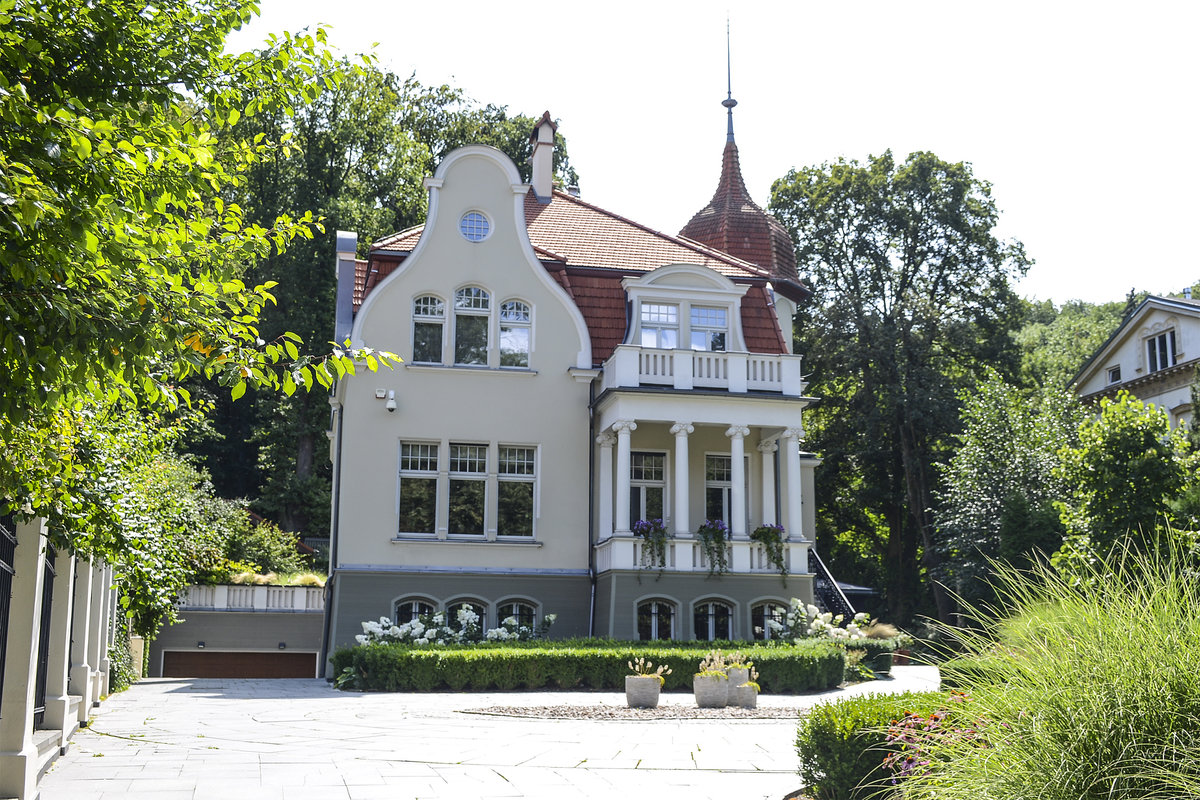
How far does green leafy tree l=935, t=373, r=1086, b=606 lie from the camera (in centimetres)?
3288

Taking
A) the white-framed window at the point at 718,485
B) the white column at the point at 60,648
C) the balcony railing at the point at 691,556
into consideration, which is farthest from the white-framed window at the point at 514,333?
the white column at the point at 60,648

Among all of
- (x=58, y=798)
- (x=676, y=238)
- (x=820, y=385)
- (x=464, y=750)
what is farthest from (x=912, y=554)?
(x=58, y=798)

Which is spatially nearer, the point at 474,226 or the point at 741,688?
the point at 741,688

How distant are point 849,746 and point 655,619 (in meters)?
16.3

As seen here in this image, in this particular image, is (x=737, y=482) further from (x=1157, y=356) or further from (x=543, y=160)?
(x=1157, y=356)

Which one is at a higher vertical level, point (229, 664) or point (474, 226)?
point (474, 226)

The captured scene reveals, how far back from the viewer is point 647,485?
25812 millimetres

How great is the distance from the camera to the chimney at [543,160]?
30.1 metres

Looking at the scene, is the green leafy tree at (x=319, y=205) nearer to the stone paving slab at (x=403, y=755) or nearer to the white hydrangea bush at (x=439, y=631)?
the white hydrangea bush at (x=439, y=631)

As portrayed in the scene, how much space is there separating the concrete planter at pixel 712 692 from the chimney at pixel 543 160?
1723 centimetres

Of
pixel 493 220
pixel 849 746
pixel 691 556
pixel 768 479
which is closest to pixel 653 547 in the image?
pixel 691 556

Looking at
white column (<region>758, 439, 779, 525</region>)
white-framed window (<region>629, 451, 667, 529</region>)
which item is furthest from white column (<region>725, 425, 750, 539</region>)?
white-framed window (<region>629, 451, 667, 529</region>)

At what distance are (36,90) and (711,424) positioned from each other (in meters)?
19.2

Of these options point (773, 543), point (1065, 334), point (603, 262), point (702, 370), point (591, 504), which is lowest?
point (773, 543)
